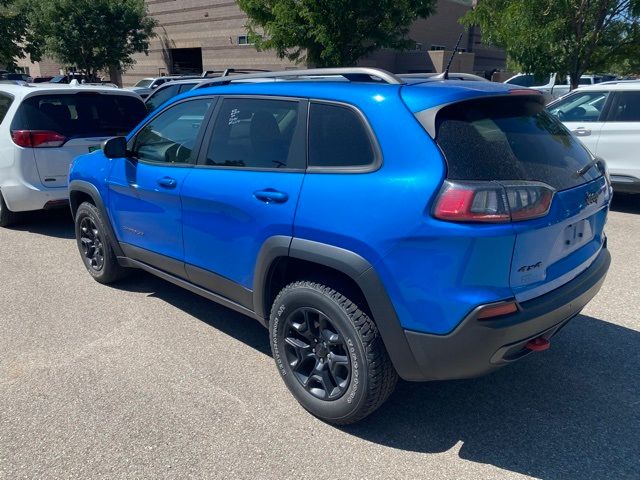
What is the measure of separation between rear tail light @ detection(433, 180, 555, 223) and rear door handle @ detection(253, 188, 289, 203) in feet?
2.92

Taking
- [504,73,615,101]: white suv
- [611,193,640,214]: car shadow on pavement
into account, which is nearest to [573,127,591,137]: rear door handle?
[611,193,640,214]: car shadow on pavement

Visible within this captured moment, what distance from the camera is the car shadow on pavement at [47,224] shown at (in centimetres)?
667

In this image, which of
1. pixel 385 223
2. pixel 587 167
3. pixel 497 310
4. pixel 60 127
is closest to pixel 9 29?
pixel 60 127

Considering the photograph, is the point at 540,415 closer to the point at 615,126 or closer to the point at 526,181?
the point at 526,181

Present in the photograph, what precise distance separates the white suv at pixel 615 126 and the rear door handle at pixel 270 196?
594cm

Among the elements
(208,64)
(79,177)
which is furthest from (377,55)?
(79,177)

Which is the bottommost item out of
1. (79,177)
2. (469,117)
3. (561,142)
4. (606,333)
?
(606,333)

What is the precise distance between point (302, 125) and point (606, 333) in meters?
2.70

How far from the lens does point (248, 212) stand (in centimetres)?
306

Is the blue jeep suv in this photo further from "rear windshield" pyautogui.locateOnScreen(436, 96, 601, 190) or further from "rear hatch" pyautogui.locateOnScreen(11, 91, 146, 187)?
"rear hatch" pyautogui.locateOnScreen(11, 91, 146, 187)

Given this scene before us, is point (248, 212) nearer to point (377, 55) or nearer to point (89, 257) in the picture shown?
point (89, 257)

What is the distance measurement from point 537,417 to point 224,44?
96.7 ft

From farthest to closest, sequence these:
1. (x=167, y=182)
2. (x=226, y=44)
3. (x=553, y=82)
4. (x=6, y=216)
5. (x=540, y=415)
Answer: (x=226, y=44), (x=553, y=82), (x=6, y=216), (x=167, y=182), (x=540, y=415)

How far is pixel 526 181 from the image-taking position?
7.96 ft
